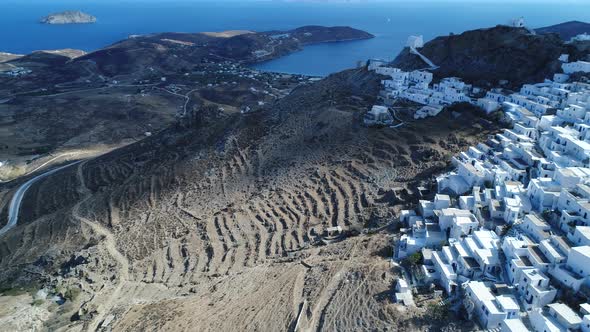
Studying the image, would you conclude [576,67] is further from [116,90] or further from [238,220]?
[116,90]

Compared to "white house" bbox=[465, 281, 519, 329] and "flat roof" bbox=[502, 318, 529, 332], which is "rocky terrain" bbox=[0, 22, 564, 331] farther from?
"flat roof" bbox=[502, 318, 529, 332]

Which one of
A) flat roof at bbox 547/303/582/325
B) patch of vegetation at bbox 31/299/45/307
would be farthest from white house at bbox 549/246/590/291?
patch of vegetation at bbox 31/299/45/307

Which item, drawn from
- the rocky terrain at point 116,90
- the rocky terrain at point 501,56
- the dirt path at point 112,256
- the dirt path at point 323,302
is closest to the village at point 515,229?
the dirt path at point 323,302

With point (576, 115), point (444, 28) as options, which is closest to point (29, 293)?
point (576, 115)

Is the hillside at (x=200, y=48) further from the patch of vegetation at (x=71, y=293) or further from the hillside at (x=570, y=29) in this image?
the patch of vegetation at (x=71, y=293)

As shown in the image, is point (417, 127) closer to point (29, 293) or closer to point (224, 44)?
point (29, 293)
